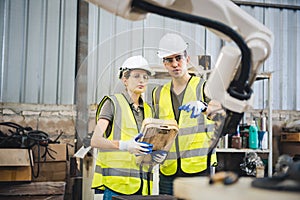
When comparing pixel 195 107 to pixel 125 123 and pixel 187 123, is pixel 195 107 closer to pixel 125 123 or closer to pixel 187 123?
pixel 187 123

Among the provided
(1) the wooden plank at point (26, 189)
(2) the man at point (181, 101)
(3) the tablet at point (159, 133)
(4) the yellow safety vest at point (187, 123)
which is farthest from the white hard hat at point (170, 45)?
(1) the wooden plank at point (26, 189)

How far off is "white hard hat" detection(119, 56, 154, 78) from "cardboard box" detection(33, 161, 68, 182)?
1.91 m

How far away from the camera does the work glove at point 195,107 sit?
1540 mm

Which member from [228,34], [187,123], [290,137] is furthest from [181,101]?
[290,137]

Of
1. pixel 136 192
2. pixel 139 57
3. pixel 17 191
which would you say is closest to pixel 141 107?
pixel 139 57

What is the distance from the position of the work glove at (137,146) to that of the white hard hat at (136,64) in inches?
8.9

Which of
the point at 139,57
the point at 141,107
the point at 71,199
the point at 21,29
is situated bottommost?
the point at 71,199

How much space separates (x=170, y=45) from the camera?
5.21 ft

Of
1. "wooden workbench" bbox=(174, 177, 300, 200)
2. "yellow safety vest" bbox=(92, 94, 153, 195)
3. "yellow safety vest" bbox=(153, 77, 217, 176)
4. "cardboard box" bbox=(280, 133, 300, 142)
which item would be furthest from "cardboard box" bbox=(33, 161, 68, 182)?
"wooden workbench" bbox=(174, 177, 300, 200)

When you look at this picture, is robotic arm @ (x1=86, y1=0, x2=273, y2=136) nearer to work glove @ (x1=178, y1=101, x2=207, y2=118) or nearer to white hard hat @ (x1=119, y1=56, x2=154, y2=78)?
work glove @ (x1=178, y1=101, x2=207, y2=118)

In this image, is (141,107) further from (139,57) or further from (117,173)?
(117,173)

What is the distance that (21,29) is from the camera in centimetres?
376

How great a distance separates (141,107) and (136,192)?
0.60 meters

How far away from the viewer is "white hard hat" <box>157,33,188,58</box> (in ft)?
5.00
